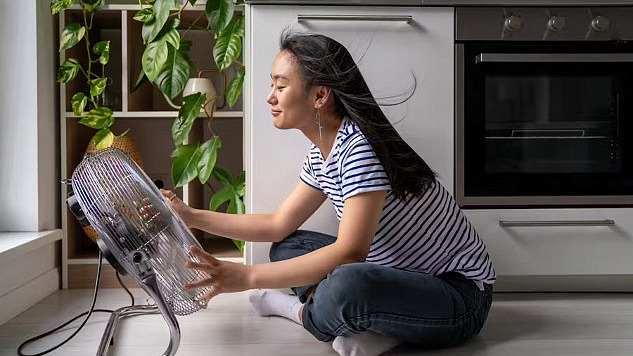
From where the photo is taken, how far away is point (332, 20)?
1827mm

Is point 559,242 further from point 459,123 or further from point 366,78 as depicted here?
point 366,78

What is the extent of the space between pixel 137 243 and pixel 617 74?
145cm

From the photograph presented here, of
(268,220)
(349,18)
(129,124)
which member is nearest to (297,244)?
(268,220)

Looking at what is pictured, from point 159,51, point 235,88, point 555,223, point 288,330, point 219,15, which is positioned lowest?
point 288,330

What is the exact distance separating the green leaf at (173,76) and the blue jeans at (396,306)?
3.07 ft

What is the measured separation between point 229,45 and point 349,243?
91cm

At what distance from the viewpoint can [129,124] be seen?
2.52 meters

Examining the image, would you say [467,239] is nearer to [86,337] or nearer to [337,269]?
[337,269]

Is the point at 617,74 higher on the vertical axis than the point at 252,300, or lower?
higher

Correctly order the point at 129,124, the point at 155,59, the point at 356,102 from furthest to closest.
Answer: the point at 129,124
the point at 155,59
the point at 356,102

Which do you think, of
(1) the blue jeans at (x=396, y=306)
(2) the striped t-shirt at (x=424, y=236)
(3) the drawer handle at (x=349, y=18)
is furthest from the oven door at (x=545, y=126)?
(1) the blue jeans at (x=396, y=306)

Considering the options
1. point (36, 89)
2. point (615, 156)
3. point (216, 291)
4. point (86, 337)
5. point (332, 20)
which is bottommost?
point (86, 337)

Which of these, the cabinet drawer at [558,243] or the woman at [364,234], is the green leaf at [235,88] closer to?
the woman at [364,234]

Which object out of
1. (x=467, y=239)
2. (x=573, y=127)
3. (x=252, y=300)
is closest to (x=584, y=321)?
(x=467, y=239)
